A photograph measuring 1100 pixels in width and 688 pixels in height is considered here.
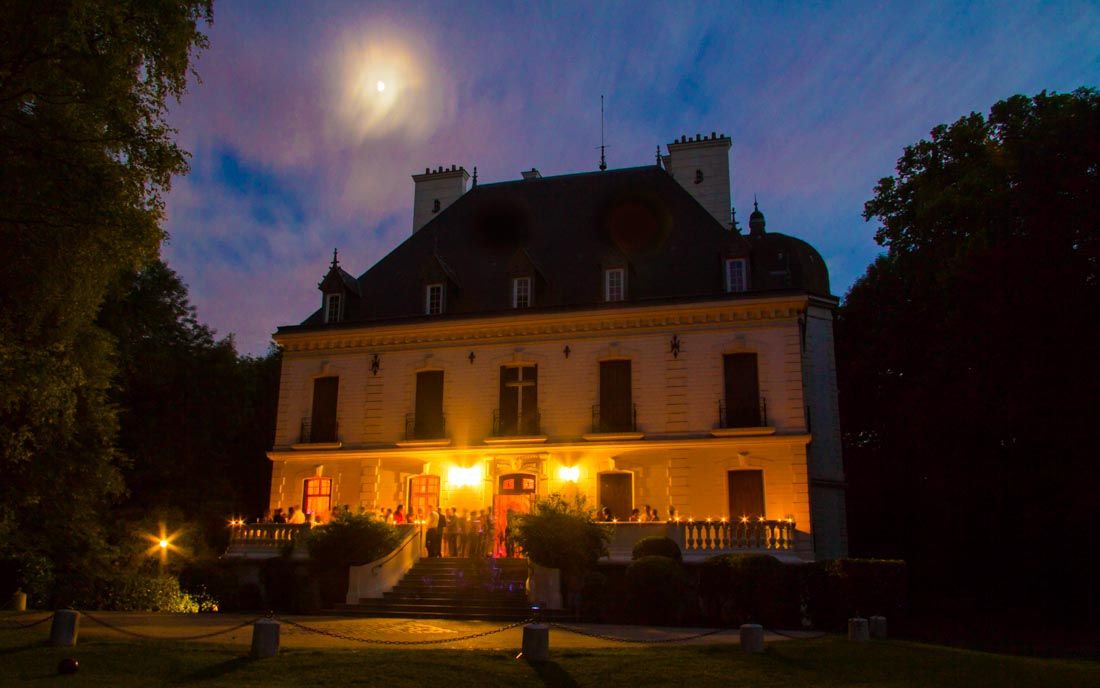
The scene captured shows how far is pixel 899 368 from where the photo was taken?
33312 millimetres

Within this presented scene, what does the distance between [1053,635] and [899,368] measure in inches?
526

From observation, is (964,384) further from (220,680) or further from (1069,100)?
(220,680)

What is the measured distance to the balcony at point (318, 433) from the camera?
29.1 metres

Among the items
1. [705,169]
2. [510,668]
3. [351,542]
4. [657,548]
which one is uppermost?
[705,169]

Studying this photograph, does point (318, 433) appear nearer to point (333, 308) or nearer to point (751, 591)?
point (333, 308)

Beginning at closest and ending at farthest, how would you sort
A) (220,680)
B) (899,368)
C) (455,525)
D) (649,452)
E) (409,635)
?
(220,680), (409,635), (455,525), (649,452), (899,368)

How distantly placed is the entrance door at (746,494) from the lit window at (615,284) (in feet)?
21.2

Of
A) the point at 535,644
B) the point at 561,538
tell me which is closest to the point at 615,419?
the point at 561,538

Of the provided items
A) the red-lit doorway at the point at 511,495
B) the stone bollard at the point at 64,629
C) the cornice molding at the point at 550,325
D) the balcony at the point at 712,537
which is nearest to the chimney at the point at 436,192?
the cornice molding at the point at 550,325

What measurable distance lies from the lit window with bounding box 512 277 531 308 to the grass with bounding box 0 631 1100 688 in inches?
610

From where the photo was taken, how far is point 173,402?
33281mm

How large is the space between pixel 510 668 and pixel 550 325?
1610 centimetres

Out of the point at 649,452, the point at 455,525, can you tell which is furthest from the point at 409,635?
the point at 649,452

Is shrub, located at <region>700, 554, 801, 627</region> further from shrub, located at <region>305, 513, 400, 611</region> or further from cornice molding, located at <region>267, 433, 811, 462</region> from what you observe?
shrub, located at <region>305, 513, 400, 611</region>
